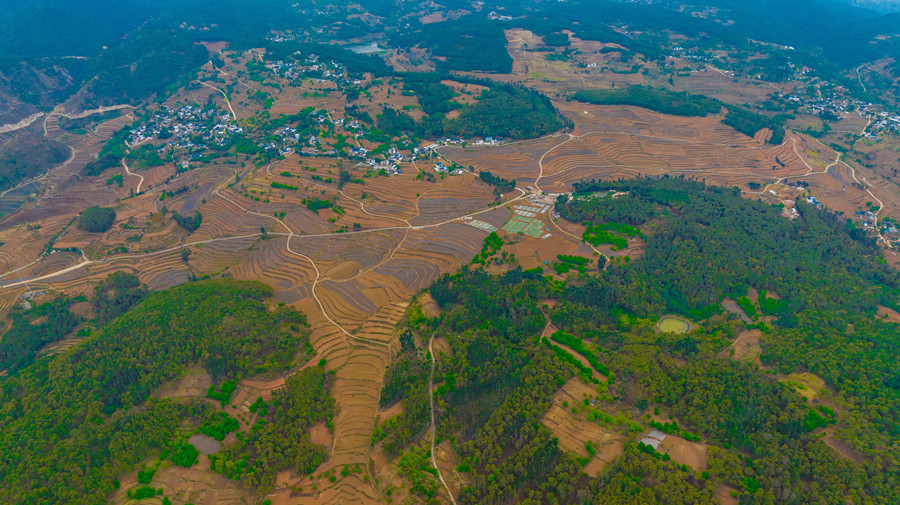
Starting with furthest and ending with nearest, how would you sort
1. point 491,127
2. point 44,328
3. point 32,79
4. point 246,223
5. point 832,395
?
point 32,79 → point 491,127 → point 246,223 → point 44,328 → point 832,395

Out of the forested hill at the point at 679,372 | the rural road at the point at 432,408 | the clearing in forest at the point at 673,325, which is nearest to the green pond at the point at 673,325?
the clearing in forest at the point at 673,325

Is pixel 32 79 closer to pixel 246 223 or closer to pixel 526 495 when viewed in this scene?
pixel 246 223

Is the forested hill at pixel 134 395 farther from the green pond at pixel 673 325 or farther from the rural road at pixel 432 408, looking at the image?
the green pond at pixel 673 325

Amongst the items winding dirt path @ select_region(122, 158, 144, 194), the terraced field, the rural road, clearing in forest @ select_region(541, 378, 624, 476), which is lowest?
winding dirt path @ select_region(122, 158, 144, 194)

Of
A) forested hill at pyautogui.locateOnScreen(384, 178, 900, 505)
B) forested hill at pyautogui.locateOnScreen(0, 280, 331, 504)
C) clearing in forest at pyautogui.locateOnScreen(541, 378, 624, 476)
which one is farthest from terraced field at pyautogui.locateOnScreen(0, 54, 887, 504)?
forested hill at pyautogui.locateOnScreen(0, 280, 331, 504)

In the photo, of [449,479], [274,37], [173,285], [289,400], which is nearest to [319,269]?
[173,285]

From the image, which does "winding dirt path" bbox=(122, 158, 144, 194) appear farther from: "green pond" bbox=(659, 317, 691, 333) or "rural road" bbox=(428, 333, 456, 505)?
"green pond" bbox=(659, 317, 691, 333)
